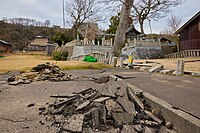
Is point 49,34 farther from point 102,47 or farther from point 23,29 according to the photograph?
point 102,47

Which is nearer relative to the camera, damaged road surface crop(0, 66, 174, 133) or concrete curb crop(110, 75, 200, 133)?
concrete curb crop(110, 75, 200, 133)

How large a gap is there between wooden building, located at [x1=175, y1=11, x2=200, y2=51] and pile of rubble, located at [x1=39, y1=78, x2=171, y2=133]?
20.3m

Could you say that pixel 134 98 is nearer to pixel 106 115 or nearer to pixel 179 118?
pixel 106 115

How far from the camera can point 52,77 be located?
6863 mm

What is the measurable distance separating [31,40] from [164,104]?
217 ft

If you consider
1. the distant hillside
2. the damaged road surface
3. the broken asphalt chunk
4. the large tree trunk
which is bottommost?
the damaged road surface

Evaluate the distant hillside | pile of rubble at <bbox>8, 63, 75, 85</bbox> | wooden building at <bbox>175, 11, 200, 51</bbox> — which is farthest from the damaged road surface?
the distant hillside

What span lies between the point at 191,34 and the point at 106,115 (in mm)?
22686

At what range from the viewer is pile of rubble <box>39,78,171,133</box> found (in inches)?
98.0

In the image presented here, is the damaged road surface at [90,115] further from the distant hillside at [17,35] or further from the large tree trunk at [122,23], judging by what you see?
the distant hillside at [17,35]

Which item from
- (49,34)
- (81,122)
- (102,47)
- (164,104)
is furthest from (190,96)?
(49,34)

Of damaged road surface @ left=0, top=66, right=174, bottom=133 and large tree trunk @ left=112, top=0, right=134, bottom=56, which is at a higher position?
large tree trunk @ left=112, top=0, right=134, bottom=56

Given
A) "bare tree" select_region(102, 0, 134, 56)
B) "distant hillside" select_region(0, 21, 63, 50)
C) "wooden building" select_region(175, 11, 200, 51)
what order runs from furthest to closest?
"distant hillside" select_region(0, 21, 63, 50) < "wooden building" select_region(175, 11, 200, 51) < "bare tree" select_region(102, 0, 134, 56)

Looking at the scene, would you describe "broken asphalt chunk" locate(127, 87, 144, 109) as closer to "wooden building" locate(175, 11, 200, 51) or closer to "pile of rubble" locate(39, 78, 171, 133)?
"pile of rubble" locate(39, 78, 171, 133)
